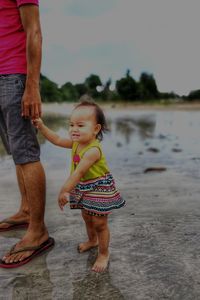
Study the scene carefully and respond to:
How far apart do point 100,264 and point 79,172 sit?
0.59 m

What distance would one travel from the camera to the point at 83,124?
9.23 feet

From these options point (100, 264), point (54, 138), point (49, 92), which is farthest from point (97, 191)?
point (49, 92)

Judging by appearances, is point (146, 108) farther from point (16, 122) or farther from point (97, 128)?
point (97, 128)

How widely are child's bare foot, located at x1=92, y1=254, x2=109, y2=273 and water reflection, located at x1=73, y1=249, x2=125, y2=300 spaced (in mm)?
37

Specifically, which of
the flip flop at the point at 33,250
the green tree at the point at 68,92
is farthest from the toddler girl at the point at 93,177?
the green tree at the point at 68,92

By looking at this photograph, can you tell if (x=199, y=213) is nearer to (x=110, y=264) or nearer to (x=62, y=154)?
(x=110, y=264)

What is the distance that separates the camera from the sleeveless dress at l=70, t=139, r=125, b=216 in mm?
2758

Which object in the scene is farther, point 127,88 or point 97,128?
point 127,88

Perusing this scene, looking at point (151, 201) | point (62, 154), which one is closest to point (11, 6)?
point (151, 201)

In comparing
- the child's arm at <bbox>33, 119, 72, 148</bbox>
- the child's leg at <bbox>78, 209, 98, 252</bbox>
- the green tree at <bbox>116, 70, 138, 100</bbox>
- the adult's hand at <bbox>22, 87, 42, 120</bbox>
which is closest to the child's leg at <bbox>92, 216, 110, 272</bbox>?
the child's leg at <bbox>78, 209, 98, 252</bbox>

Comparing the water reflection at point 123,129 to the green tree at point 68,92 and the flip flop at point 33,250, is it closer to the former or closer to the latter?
the flip flop at point 33,250

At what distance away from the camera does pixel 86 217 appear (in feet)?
9.73

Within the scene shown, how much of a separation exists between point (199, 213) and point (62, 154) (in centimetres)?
432

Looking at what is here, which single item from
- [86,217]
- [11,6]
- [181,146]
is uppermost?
[11,6]
